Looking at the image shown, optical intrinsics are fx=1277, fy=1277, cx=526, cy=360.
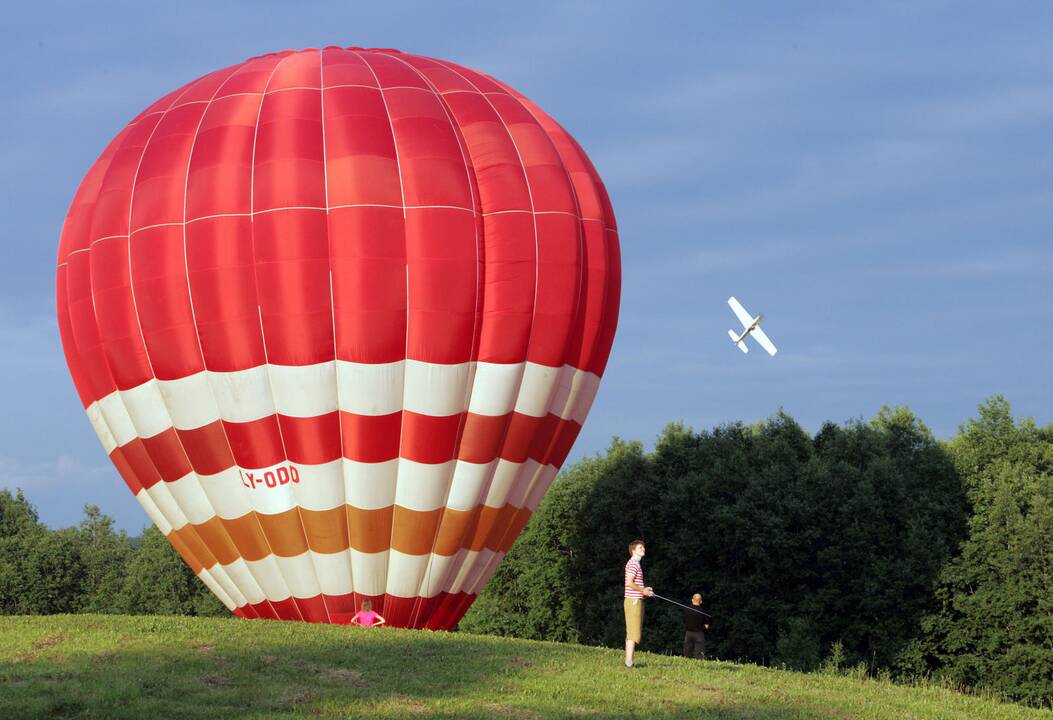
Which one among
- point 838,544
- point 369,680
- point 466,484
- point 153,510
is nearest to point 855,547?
point 838,544

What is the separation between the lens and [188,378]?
2061 centimetres

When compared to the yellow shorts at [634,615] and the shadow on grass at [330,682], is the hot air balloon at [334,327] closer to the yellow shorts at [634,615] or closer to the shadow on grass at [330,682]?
the shadow on grass at [330,682]

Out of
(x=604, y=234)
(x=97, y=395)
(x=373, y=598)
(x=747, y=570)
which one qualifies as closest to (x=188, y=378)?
(x=97, y=395)

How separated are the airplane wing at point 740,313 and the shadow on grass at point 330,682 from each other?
2542 centimetres

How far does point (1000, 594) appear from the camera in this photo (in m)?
37.7

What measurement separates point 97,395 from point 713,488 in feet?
78.8

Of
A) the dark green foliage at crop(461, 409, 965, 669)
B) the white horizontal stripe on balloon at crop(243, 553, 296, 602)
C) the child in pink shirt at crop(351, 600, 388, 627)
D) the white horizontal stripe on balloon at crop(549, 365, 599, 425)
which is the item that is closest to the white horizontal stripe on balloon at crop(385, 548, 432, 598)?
the child in pink shirt at crop(351, 600, 388, 627)

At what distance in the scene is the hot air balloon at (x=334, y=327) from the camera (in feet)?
66.4

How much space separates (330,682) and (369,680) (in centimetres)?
53

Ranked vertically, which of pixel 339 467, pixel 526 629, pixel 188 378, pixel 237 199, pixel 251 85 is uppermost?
pixel 251 85

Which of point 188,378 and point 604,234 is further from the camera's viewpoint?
point 604,234

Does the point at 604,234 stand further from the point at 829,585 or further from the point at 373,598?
the point at 829,585

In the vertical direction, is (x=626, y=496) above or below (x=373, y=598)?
above

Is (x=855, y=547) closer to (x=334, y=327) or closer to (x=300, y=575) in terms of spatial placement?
(x=300, y=575)
